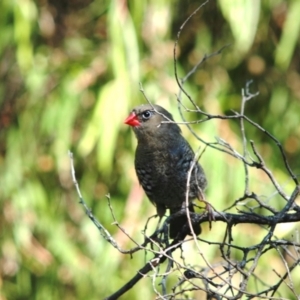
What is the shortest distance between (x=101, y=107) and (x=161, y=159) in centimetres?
136

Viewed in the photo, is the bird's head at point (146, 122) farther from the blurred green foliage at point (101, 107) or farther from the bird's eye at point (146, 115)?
the blurred green foliage at point (101, 107)

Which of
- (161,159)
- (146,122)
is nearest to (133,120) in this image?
(146,122)

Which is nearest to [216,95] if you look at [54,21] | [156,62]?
[156,62]

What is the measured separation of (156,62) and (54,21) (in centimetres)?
110

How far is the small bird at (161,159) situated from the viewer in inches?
156

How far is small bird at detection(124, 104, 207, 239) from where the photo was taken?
3.97 meters

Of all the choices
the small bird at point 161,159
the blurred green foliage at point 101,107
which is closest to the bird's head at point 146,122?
the small bird at point 161,159

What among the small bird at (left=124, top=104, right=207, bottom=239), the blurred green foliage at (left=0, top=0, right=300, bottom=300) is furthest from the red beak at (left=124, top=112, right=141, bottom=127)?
the blurred green foliage at (left=0, top=0, right=300, bottom=300)

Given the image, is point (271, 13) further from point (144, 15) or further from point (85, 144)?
point (85, 144)

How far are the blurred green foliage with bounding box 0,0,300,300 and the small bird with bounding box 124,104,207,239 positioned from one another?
105 centimetres

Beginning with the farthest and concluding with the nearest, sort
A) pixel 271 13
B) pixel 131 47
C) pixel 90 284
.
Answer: pixel 271 13
pixel 90 284
pixel 131 47

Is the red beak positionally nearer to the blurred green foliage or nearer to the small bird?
the small bird

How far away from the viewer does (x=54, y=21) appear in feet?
20.2

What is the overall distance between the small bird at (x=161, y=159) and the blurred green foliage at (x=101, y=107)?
1047mm
